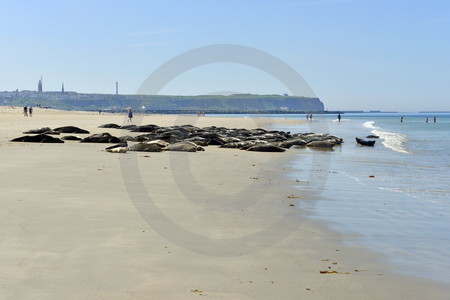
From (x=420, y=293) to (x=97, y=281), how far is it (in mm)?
2891

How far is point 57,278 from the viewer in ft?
15.0

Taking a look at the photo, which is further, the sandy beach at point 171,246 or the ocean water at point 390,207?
the ocean water at point 390,207

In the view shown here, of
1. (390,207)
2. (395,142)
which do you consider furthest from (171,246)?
(395,142)

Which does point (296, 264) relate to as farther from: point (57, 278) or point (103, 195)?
point (103, 195)

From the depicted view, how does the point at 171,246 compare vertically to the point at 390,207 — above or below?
above

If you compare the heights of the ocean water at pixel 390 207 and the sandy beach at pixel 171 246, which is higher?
the sandy beach at pixel 171 246

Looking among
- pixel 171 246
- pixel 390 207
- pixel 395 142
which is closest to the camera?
pixel 171 246

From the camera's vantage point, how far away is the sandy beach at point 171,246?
4516 mm

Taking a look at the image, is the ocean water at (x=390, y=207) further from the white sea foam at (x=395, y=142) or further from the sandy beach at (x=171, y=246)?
the white sea foam at (x=395, y=142)

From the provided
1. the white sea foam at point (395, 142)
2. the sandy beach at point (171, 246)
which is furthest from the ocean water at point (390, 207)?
the white sea foam at point (395, 142)

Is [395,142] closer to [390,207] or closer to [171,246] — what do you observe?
[390,207]

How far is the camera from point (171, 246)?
5.88m

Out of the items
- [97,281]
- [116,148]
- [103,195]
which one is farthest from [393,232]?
[116,148]

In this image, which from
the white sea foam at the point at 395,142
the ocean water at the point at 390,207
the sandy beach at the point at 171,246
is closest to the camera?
the sandy beach at the point at 171,246
